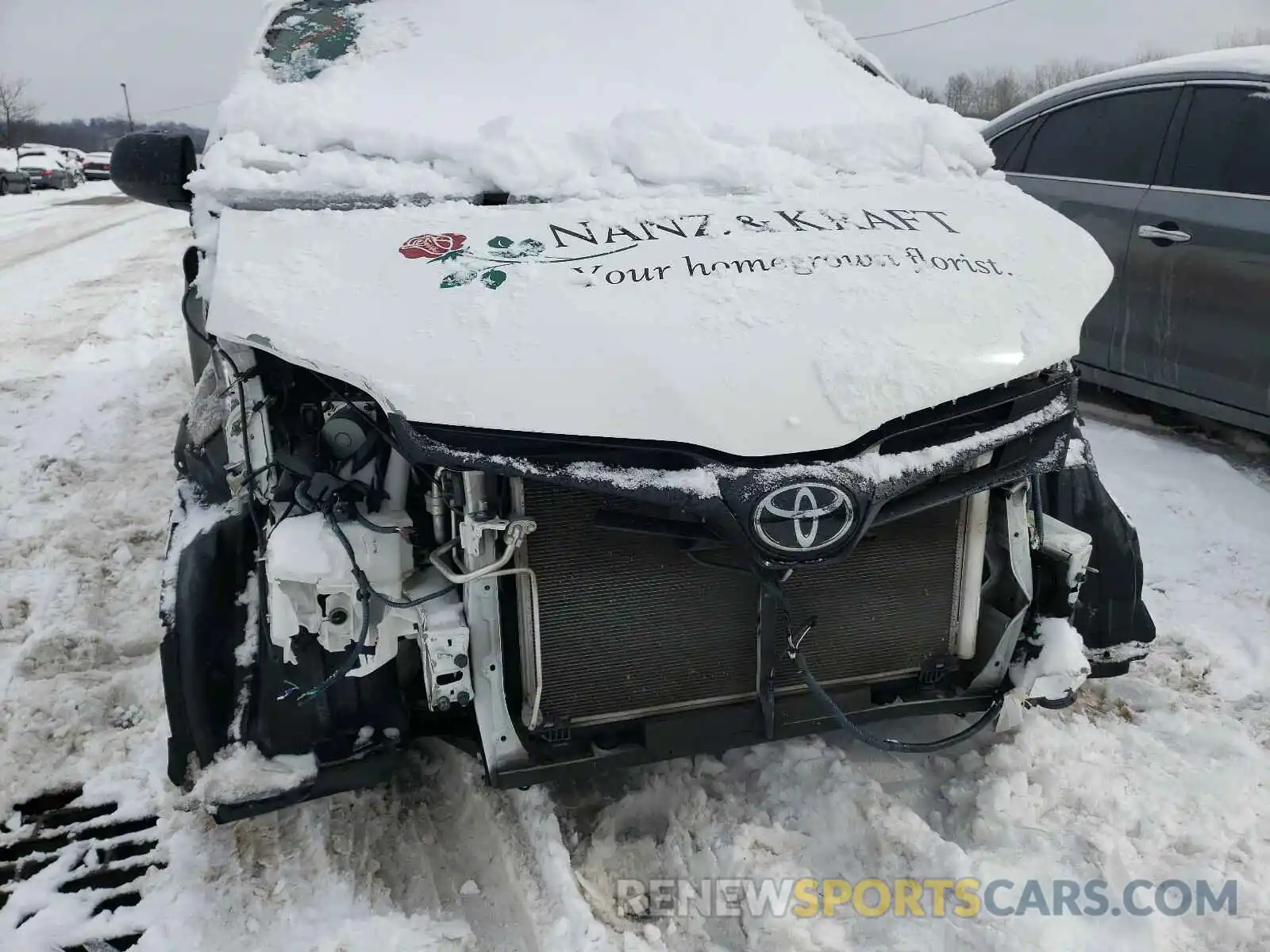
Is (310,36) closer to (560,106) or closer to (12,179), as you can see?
(560,106)

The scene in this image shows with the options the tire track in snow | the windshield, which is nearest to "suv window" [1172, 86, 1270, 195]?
the windshield

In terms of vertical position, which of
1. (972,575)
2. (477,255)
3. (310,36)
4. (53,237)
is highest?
(310,36)

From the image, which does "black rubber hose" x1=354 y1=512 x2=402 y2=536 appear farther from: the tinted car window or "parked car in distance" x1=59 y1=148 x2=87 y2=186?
"parked car in distance" x1=59 y1=148 x2=87 y2=186

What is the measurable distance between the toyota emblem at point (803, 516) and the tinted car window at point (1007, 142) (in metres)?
4.13

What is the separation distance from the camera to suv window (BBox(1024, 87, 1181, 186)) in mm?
4434

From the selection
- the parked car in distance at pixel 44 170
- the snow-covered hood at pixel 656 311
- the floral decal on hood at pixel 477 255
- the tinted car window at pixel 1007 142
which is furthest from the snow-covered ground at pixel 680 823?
the parked car in distance at pixel 44 170

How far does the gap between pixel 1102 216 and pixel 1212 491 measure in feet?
4.60

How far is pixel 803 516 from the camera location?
1753 mm

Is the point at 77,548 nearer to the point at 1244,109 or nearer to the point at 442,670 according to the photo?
the point at 442,670

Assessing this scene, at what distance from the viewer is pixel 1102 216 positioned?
455cm

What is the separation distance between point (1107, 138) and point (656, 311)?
380 cm

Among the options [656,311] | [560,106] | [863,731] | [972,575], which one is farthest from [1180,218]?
[656,311]

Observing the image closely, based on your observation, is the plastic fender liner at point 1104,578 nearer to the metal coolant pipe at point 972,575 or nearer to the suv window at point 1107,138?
the metal coolant pipe at point 972,575

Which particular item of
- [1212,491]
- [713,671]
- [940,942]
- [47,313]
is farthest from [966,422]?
[47,313]
